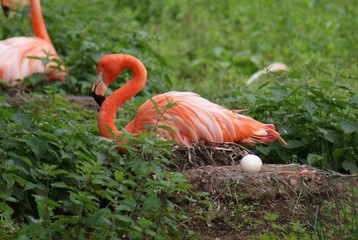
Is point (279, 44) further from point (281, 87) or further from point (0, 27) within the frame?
point (281, 87)

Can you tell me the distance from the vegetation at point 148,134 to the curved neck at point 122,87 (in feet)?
0.77

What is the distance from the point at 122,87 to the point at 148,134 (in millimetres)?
984

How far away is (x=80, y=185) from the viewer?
Answer: 5105mm

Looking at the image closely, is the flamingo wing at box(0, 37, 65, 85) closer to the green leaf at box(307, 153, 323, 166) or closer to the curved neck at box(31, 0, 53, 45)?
the curved neck at box(31, 0, 53, 45)

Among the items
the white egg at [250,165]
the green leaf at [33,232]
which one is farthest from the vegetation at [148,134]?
the white egg at [250,165]

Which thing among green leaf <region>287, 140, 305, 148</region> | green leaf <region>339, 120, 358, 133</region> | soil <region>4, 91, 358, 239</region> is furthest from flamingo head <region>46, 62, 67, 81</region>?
green leaf <region>339, 120, 358, 133</region>

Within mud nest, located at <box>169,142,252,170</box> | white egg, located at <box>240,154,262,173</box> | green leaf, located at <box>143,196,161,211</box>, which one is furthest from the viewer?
mud nest, located at <box>169,142,252,170</box>

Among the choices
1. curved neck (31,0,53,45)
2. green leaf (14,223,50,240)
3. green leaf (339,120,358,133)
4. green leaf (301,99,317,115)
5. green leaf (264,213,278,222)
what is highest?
green leaf (301,99,317,115)

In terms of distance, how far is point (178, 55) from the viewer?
1056 cm

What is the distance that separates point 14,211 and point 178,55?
5626mm

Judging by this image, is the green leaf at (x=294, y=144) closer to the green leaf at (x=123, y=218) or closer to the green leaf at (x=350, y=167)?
the green leaf at (x=350, y=167)

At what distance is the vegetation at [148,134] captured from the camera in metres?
4.61

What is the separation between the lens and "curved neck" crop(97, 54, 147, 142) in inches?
235

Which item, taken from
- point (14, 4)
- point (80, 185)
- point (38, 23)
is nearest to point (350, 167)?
point (80, 185)
